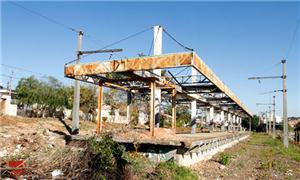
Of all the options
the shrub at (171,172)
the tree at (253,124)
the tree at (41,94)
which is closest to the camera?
the shrub at (171,172)

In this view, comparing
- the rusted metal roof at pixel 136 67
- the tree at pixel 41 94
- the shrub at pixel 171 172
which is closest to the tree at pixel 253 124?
the tree at pixel 41 94

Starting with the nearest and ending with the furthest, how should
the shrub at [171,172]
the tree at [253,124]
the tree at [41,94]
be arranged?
the shrub at [171,172], the tree at [41,94], the tree at [253,124]

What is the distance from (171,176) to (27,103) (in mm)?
29213

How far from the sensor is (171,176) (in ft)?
24.4

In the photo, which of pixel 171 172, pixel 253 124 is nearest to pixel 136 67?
pixel 171 172

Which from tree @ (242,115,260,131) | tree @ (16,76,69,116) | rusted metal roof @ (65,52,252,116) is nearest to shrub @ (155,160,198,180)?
rusted metal roof @ (65,52,252,116)

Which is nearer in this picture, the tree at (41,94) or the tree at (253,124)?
the tree at (41,94)

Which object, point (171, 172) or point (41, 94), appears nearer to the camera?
point (171, 172)

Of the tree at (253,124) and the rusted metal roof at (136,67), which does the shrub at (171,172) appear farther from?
the tree at (253,124)

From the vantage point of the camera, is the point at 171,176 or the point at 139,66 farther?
the point at 139,66

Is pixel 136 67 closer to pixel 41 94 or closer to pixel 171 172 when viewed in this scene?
pixel 171 172

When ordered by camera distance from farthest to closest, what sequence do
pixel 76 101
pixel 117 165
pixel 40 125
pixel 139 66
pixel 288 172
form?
pixel 40 125, pixel 76 101, pixel 288 172, pixel 139 66, pixel 117 165

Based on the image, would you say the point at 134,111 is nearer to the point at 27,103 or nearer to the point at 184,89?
the point at 184,89

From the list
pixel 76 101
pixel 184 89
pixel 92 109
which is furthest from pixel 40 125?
pixel 92 109
